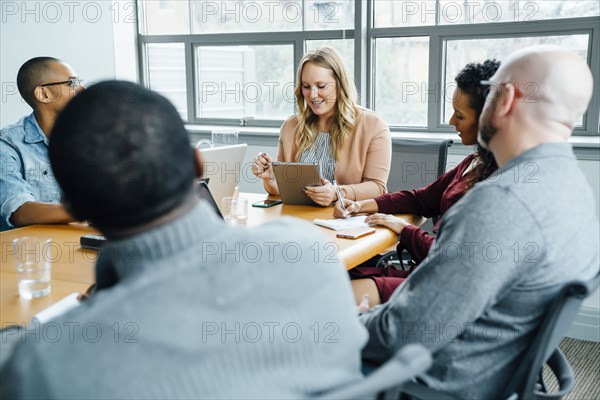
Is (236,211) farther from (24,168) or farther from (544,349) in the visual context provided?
(544,349)

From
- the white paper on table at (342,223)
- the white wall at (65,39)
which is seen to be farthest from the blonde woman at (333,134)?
the white wall at (65,39)

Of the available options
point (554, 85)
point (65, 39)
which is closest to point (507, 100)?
point (554, 85)

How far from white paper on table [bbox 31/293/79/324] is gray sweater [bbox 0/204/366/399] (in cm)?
54

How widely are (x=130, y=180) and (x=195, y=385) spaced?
0.86 feet

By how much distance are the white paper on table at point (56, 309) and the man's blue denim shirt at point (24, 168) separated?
1.00 metres

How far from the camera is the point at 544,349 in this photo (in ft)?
3.74

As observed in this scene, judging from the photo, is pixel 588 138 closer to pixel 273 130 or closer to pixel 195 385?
pixel 273 130

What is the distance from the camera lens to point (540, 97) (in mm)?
1298

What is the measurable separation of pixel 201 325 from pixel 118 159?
227 millimetres

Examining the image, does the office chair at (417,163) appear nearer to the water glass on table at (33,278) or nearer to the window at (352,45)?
the window at (352,45)

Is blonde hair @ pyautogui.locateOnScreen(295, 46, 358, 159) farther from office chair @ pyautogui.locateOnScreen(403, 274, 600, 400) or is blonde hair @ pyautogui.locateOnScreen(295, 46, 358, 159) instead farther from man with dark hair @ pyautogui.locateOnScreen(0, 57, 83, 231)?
office chair @ pyautogui.locateOnScreen(403, 274, 600, 400)

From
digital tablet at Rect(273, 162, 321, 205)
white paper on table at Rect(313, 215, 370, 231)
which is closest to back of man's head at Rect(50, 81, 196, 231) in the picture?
white paper on table at Rect(313, 215, 370, 231)

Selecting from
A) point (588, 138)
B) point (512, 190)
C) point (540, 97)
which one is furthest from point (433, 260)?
point (588, 138)

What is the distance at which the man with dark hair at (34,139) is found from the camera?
7.67ft
